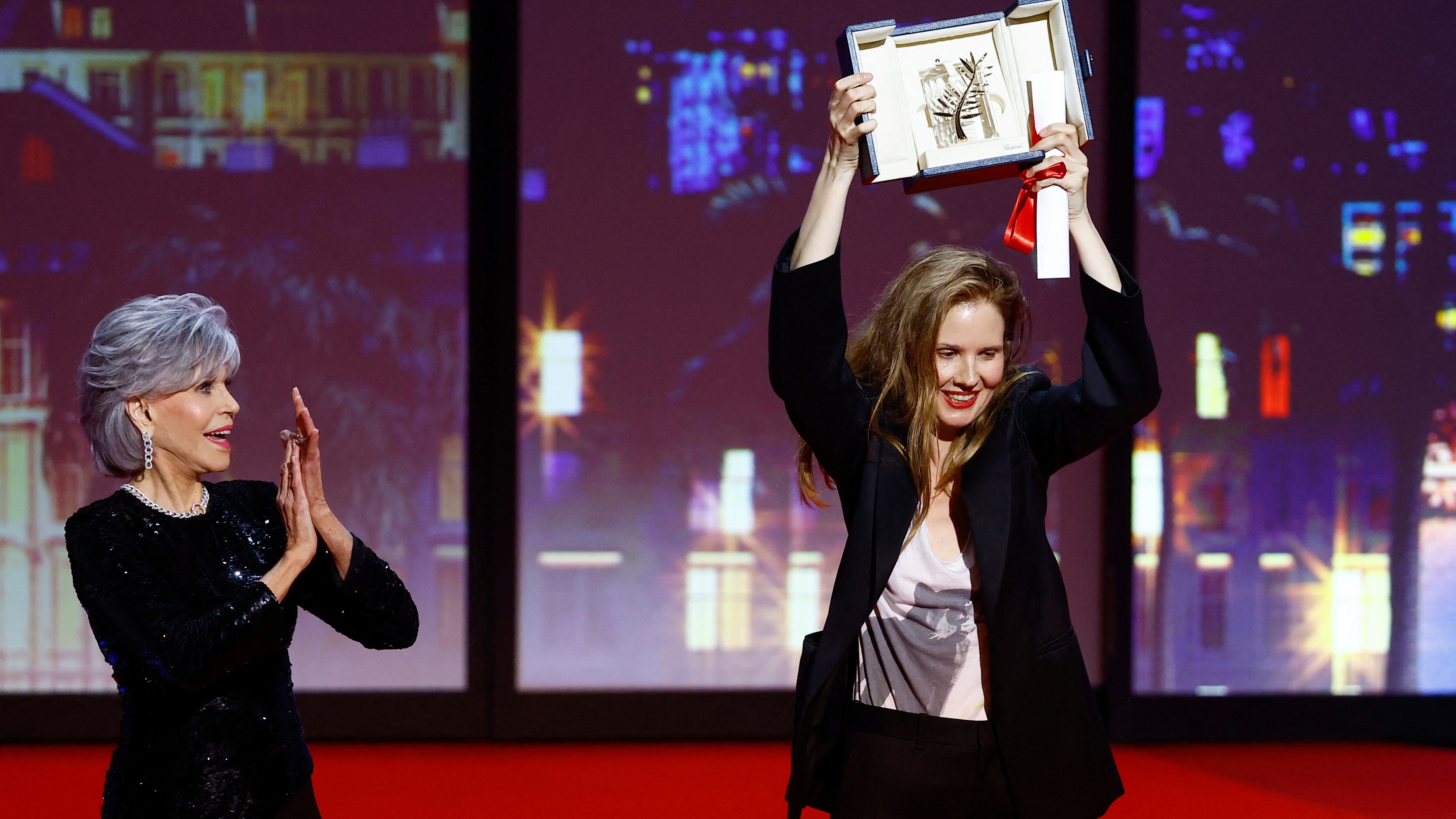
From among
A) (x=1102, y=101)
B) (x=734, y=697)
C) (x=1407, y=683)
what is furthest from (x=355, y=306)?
(x=1407, y=683)

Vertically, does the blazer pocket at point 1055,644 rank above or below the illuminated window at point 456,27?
below

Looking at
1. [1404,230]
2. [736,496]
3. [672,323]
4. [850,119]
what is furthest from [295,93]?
[1404,230]

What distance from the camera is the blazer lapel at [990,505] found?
1.49 meters

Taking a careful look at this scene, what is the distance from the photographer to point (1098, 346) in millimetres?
1499

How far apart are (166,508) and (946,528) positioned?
1.04 meters

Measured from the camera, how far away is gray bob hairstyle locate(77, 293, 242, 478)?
1573 mm

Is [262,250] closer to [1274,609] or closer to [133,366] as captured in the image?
[133,366]

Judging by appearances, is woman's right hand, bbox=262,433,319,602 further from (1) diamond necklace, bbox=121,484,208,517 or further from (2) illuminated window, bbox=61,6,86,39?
(2) illuminated window, bbox=61,6,86,39

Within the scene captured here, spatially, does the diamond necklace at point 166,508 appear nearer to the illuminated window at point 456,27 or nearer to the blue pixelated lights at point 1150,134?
the illuminated window at point 456,27

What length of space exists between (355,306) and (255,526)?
213 centimetres

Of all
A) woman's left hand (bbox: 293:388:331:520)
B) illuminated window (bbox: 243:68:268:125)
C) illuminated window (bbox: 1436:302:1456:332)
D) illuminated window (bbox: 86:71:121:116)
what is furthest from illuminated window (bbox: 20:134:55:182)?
illuminated window (bbox: 1436:302:1456:332)

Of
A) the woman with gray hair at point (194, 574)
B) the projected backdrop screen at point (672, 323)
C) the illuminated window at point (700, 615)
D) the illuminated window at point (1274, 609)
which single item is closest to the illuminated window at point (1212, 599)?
the illuminated window at point (1274, 609)

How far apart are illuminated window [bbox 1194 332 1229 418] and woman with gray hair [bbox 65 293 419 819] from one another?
2890 millimetres

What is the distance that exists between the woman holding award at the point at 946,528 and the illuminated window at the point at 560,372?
224 centimetres
